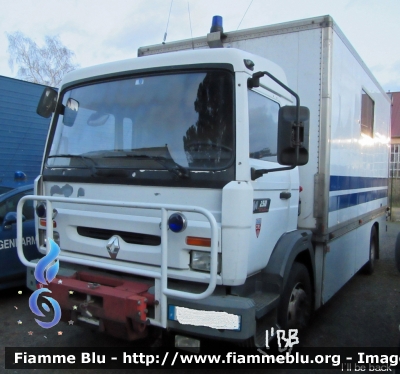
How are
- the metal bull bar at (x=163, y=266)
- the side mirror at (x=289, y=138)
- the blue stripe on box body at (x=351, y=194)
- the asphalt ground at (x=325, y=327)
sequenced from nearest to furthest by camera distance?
the metal bull bar at (x=163, y=266), the side mirror at (x=289, y=138), the asphalt ground at (x=325, y=327), the blue stripe on box body at (x=351, y=194)

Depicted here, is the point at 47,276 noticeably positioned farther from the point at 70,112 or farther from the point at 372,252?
the point at 372,252

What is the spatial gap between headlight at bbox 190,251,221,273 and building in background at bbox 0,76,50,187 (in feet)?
19.2

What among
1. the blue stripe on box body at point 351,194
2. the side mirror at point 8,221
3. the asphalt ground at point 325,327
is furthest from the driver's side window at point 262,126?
the side mirror at point 8,221

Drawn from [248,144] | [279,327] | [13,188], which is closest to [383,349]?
[279,327]

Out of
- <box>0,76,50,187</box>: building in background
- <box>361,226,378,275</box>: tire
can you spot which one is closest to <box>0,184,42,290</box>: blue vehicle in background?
<box>0,76,50,187</box>: building in background

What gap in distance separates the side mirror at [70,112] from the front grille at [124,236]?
0.99m

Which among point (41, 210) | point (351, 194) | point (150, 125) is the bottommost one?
point (41, 210)

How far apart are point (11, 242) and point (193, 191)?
3.28m

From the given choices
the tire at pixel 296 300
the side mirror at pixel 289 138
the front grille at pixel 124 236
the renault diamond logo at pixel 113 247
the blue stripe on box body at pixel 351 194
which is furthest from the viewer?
the blue stripe on box body at pixel 351 194

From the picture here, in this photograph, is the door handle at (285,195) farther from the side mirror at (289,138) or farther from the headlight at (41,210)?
the headlight at (41,210)

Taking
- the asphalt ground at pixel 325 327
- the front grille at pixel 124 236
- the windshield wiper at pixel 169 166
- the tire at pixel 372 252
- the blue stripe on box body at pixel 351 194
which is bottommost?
the asphalt ground at pixel 325 327

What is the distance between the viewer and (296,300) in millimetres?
3801

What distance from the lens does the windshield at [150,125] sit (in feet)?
10.3

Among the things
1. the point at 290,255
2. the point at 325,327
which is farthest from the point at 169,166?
the point at 325,327
